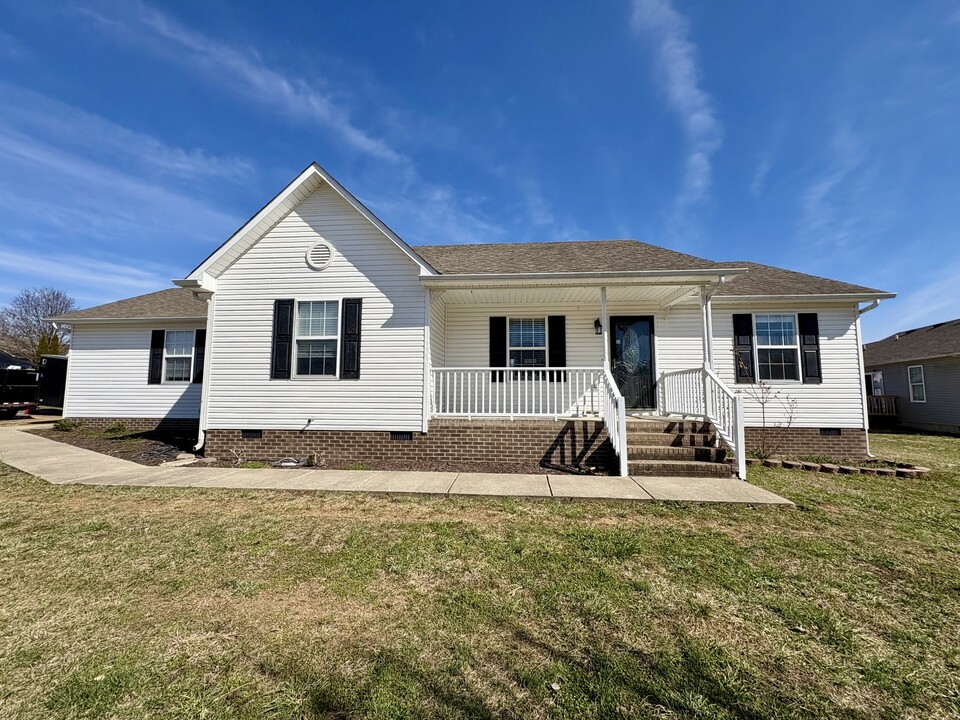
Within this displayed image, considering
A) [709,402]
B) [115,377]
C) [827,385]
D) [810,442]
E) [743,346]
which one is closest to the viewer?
[709,402]

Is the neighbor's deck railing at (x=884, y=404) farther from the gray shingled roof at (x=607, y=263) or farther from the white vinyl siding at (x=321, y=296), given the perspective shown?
the white vinyl siding at (x=321, y=296)

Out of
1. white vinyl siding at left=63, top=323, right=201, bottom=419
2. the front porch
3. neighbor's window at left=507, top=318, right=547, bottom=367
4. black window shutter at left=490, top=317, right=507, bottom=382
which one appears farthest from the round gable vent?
white vinyl siding at left=63, top=323, right=201, bottom=419

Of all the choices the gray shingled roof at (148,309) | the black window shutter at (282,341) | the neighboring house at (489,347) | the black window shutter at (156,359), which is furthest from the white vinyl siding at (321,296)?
the black window shutter at (156,359)

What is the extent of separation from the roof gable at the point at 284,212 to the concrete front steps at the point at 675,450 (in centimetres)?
512

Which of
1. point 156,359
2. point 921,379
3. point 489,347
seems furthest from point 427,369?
point 921,379

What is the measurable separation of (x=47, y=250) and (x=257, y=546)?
89.9ft

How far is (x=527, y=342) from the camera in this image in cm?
997

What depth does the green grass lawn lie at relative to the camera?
190 centimetres

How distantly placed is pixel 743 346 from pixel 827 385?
1.99 metres

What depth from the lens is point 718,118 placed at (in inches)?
431

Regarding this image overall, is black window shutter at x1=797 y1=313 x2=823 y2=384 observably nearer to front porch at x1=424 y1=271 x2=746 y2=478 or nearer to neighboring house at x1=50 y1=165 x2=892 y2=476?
neighboring house at x1=50 y1=165 x2=892 y2=476

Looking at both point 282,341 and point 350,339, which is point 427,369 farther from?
point 282,341

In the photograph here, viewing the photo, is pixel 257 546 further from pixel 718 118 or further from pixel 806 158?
pixel 806 158

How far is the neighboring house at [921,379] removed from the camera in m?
15.1
